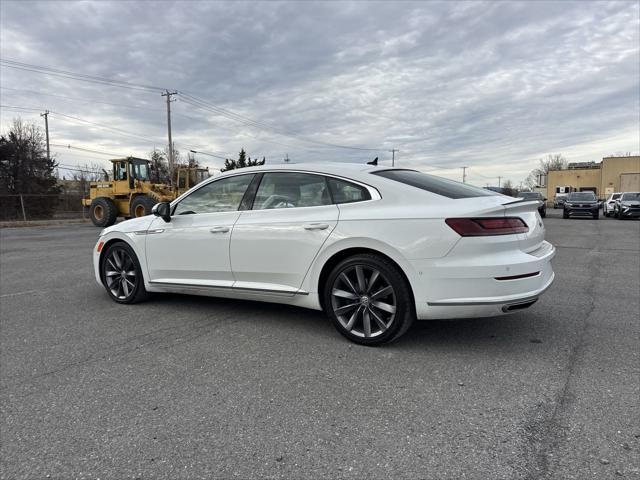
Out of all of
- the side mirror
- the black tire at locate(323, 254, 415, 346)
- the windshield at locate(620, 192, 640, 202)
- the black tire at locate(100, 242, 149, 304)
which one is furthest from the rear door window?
the windshield at locate(620, 192, 640, 202)

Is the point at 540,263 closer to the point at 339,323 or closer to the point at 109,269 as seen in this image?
the point at 339,323

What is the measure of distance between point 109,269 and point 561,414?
4.93 m

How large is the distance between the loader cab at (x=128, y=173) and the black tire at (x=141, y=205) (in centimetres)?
134

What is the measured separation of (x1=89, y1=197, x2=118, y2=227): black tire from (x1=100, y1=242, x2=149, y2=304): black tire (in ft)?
54.3

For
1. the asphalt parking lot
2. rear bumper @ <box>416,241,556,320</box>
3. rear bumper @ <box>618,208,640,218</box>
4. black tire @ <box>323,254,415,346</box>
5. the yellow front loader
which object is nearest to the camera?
the asphalt parking lot

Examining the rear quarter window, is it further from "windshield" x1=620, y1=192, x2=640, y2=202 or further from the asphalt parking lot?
"windshield" x1=620, y1=192, x2=640, y2=202

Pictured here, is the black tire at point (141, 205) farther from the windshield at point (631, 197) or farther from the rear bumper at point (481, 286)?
the windshield at point (631, 197)

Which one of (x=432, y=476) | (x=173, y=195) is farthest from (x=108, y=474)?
(x=173, y=195)

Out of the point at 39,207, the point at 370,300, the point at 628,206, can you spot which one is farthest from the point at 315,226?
the point at 39,207

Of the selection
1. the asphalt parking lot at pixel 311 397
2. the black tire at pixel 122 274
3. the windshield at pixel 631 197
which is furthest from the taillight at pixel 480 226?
the windshield at pixel 631 197

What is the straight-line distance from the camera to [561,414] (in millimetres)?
2566

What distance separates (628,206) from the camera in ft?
79.0

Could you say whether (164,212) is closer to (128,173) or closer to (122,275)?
(122,275)

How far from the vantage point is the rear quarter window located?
3754mm
